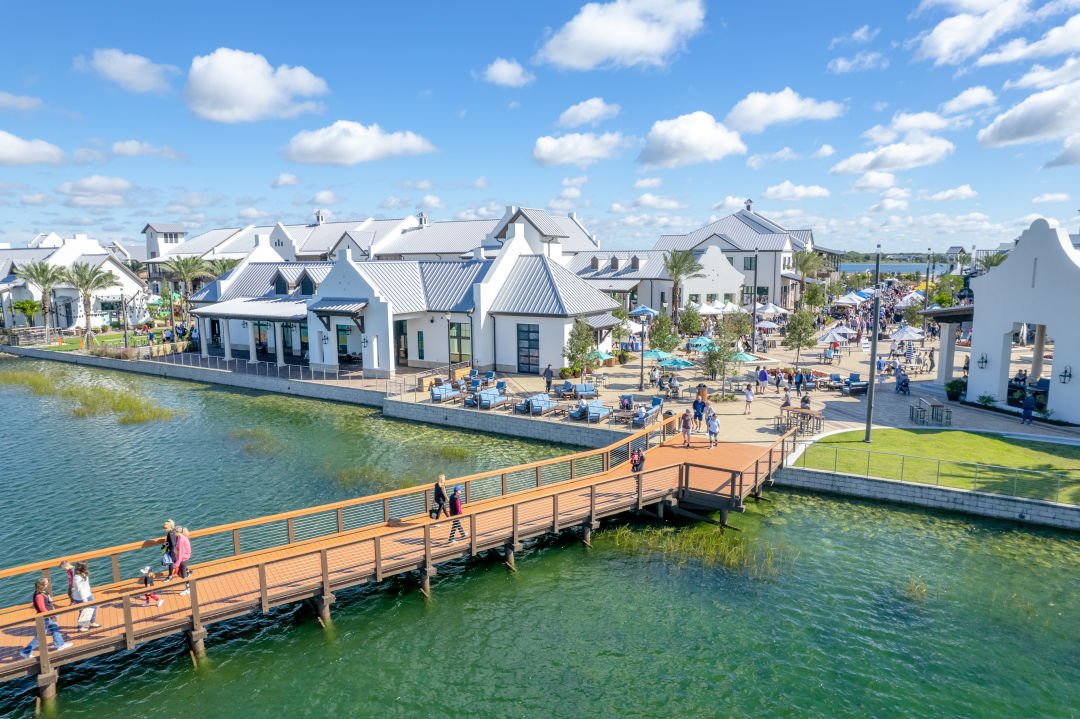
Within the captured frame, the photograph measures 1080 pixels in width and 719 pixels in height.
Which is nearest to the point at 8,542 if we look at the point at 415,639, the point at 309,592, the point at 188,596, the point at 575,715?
the point at 188,596

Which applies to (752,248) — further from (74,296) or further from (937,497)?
(74,296)

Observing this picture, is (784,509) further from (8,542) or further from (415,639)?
(8,542)

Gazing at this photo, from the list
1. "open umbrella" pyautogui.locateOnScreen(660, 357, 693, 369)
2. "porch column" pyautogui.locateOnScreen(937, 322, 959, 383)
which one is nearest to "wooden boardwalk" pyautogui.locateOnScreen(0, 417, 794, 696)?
"open umbrella" pyautogui.locateOnScreen(660, 357, 693, 369)

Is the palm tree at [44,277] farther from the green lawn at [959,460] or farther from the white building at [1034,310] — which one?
the white building at [1034,310]

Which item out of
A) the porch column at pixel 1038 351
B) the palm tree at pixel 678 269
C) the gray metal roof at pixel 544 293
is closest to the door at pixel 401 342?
the gray metal roof at pixel 544 293

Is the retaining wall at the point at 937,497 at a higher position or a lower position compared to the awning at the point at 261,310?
lower

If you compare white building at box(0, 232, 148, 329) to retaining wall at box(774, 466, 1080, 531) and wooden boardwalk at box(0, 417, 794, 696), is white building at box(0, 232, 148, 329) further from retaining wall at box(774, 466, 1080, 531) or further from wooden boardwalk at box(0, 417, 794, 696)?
retaining wall at box(774, 466, 1080, 531)
